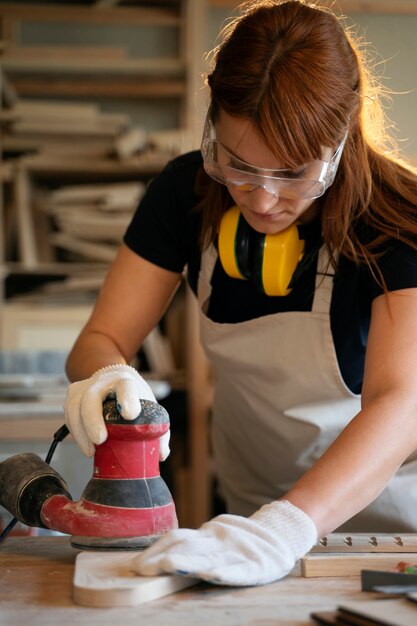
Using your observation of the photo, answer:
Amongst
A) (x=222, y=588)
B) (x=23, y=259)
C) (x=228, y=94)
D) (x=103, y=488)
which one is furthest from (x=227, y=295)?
(x=23, y=259)

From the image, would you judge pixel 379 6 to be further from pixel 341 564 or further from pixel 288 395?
pixel 341 564

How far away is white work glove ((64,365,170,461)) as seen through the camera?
1.19 meters

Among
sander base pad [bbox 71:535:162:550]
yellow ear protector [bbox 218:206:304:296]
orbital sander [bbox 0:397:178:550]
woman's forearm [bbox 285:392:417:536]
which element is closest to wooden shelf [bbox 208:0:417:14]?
yellow ear protector [bbox 218:206:304:296]

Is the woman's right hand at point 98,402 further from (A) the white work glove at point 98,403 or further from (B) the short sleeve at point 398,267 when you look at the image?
(B) the short sleeve at point 398,267

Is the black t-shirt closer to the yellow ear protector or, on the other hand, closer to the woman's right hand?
the yellow ear protector

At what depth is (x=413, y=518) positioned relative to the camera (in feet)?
5.36

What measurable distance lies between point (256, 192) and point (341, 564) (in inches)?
22.0

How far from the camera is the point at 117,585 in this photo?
3.35 ft

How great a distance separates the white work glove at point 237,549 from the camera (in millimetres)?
1040

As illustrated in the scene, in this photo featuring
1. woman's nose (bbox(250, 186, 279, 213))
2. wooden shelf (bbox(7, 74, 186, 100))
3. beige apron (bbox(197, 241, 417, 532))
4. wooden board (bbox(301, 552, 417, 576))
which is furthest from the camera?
wooden shelf (bbox(7, 74, 186, 100))

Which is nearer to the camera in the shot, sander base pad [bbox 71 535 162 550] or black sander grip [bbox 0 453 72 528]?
sander base pad [bbox 71 535 162 550]

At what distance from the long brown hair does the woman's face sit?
0.7 inches

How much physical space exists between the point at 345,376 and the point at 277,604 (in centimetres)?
66

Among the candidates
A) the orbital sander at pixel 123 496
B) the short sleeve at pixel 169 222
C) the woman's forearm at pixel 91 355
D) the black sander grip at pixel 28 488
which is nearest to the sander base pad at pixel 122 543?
the orbital sander at pixel 123 496
